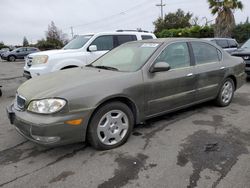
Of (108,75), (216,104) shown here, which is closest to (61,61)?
(108,75)

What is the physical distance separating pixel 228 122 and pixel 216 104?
3.13ft

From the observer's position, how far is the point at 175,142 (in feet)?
11.7

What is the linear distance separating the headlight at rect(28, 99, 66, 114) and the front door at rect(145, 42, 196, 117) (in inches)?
53.1

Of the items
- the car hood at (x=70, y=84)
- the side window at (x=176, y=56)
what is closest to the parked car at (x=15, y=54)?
the car hood at (x=70, y=84)

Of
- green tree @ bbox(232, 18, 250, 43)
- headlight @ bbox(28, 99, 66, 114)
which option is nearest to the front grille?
headlight @ bbox(28, 99, 66, 114)

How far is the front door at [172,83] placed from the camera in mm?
3725

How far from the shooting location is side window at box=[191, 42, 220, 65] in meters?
4.51

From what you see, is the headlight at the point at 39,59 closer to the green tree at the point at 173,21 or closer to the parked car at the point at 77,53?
the parked car at the point at 77,53

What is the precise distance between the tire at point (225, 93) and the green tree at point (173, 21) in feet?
137

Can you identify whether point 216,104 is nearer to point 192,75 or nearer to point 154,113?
point 192,75

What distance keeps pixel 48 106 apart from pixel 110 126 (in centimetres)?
90

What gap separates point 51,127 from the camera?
284 centimetres

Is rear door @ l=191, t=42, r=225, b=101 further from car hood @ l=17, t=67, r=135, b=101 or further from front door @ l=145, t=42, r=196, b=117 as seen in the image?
car hood @ l=17, t=67, r=135, b=101

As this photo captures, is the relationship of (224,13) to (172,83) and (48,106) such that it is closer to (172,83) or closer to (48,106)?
(172,83)
